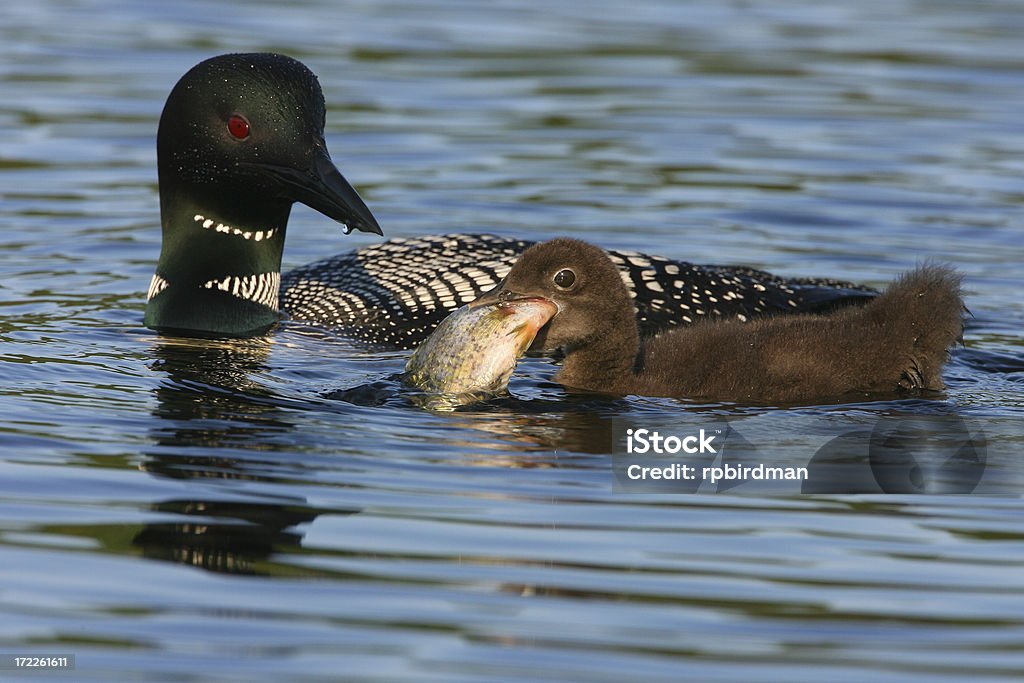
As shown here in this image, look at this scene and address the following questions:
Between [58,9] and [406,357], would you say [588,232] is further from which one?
[58,9]

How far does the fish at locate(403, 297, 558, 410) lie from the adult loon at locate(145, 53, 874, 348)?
2.85 ft

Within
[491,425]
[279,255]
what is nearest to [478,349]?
[491,425]

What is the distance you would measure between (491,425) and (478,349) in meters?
0.33

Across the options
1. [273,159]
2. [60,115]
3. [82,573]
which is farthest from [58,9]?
[82,573]

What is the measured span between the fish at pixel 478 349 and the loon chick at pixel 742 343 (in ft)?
0.19

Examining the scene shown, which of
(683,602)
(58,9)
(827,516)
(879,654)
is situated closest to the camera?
(879,654)

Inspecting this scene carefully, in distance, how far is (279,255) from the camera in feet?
23.4

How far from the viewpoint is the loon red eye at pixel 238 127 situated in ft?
21.9

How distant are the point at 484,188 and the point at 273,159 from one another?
3177mm

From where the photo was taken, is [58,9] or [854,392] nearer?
[854,392]

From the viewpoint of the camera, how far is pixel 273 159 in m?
6.67

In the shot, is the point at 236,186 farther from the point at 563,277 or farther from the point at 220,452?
the point at 220,452

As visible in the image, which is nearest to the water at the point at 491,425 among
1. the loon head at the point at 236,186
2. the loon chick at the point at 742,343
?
the loon chick at the point at 742,343

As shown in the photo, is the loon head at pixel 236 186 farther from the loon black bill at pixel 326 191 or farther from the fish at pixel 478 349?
the fish at pixel 478 349
